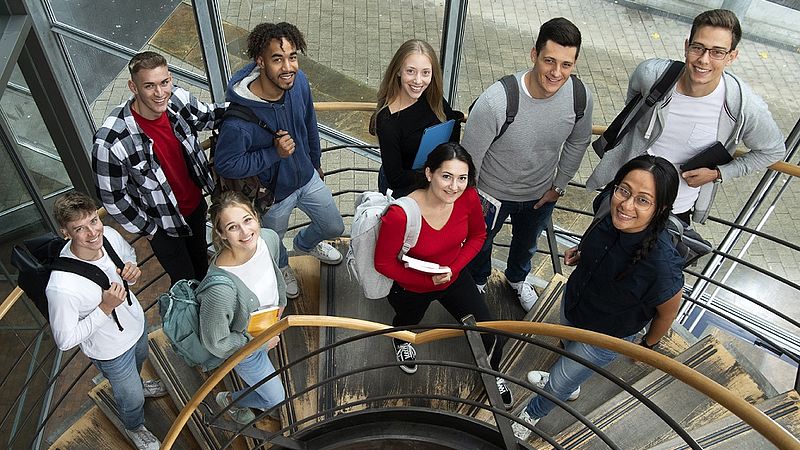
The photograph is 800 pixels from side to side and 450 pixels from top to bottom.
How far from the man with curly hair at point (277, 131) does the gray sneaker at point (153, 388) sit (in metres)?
1.03

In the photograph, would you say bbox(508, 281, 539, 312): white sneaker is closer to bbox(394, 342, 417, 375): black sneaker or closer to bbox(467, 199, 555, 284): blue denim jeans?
bbox(467, 199, 555, 284): blue denim jeans

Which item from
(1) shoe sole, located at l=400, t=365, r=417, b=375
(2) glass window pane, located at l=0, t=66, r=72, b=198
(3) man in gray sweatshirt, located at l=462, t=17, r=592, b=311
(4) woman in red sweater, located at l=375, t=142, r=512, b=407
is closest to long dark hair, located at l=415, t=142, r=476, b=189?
(4) woman in red sweater, located at l=375, t=142, r=512, b=407

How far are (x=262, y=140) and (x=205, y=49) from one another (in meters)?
2.28

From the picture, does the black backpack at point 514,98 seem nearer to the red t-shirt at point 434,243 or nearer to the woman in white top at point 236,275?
the red t-shirt at point 434,243

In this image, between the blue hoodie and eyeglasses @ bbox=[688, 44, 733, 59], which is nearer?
eyeglasses @ bbox=[688, 44, 733, 59]

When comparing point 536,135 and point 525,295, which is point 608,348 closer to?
point 536,135

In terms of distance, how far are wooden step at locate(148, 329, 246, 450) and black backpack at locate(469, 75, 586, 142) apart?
208cm

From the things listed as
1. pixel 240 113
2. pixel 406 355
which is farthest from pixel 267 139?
pixel 406 355

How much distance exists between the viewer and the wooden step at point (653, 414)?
11.2 feet

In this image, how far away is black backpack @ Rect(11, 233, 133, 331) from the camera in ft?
8.77

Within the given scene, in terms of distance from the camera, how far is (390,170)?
3.34 m

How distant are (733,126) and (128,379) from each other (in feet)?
9.99

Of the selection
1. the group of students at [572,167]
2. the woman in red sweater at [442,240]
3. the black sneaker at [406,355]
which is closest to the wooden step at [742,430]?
the group of students at [572,167]

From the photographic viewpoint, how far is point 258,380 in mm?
3219
